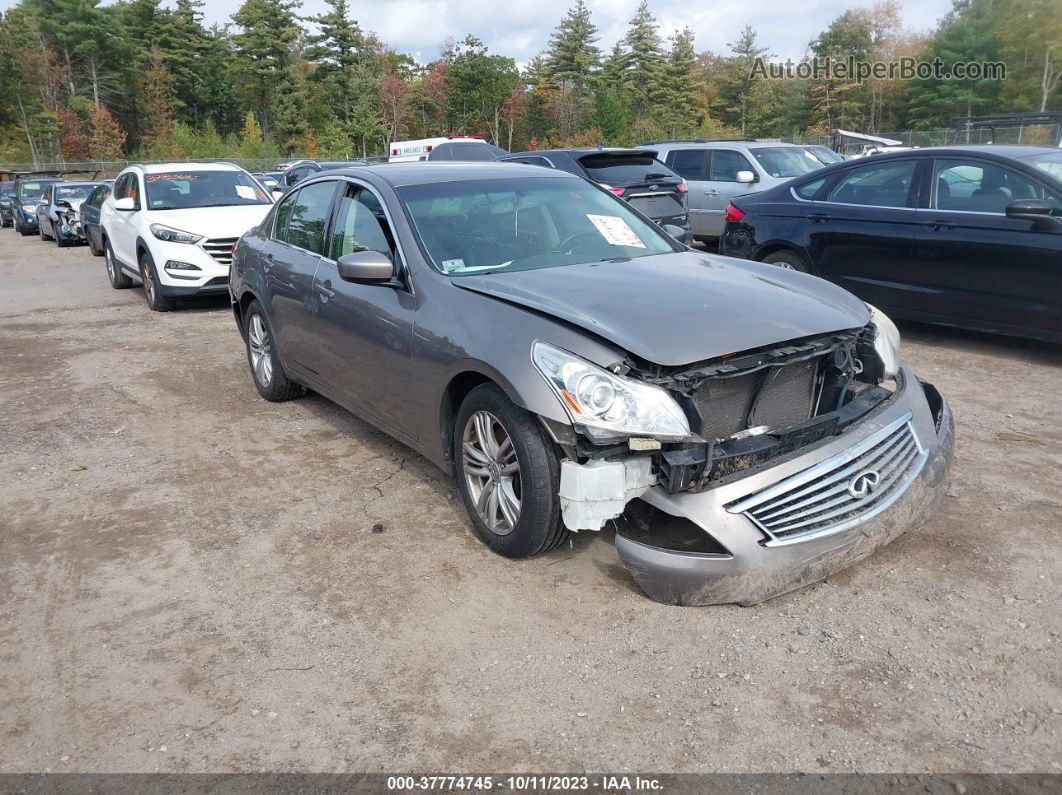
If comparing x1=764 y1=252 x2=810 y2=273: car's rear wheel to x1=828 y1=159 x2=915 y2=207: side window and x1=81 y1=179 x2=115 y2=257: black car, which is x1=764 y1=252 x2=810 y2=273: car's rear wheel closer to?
x1=828 y1=159 x2=915 y2=207: side window

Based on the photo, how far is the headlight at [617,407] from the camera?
3247 mm

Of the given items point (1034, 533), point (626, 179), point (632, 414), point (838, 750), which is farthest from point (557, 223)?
point (626, 179)

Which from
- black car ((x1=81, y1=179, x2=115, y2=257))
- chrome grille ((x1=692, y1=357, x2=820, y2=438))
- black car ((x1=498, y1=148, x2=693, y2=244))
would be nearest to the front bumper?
chrome grille ((x1=692, y1=357, x2=820, y2=438))

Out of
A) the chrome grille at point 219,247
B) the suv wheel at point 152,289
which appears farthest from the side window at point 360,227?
the suv wheel at point 152,289

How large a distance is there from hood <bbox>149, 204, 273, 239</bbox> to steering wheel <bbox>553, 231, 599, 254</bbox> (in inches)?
271

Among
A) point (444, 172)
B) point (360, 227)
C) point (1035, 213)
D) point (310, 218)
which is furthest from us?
point (1035, 213)

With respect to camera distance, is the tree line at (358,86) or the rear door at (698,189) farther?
the tree line at (358,86)

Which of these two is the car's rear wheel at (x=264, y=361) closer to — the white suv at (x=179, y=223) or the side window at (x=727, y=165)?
the white suv at (x=179, y=223)

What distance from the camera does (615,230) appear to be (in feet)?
16.1

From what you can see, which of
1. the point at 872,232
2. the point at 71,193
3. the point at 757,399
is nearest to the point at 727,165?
the point at 872,232

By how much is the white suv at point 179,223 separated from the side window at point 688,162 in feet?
21.6

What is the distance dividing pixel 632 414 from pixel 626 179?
27.1 ft

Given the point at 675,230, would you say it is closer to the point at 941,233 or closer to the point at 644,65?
the point at 941,233

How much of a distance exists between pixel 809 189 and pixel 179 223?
735 cm
